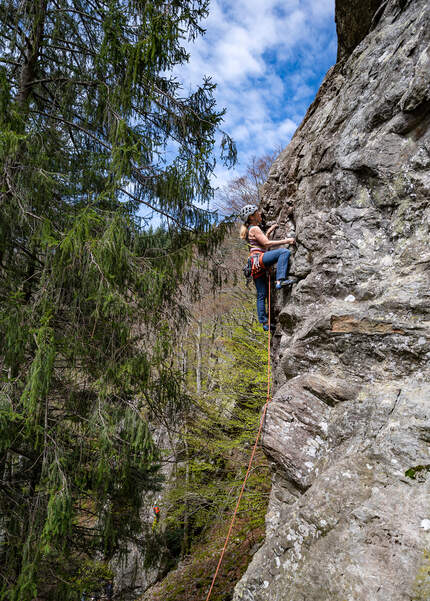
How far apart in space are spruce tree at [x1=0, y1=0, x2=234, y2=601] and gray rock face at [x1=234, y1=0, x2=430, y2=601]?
7.08 feet

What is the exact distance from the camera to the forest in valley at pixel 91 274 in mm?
4324

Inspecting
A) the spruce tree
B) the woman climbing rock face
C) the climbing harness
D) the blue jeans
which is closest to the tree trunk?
the spruce tree

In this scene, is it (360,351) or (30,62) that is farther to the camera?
(30,62)

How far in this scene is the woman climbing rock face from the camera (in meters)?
3.97

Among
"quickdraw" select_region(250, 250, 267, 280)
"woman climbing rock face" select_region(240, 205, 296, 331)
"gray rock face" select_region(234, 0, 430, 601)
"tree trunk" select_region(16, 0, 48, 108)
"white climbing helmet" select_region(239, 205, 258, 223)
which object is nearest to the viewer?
"gray rock face" select_region(234, 0, 430, 601)

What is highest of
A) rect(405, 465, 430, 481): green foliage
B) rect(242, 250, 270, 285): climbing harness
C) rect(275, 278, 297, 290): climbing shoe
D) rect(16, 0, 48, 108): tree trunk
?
rect(16, 0, 48, 108): tree trunk

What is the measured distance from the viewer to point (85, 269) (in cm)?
444

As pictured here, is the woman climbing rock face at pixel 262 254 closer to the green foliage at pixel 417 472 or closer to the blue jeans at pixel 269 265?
the blue jeans at pixel 269 265

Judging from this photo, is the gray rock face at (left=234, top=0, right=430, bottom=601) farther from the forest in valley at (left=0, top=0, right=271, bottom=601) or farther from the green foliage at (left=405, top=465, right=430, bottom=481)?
the forest in valley at (left=0, top=0, right=271, bottom=601)

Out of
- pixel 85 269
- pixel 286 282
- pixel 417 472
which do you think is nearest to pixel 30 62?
pixel 85 269

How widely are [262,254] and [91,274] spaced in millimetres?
2088

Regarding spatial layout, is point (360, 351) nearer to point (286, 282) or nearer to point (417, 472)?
point (417, 472)

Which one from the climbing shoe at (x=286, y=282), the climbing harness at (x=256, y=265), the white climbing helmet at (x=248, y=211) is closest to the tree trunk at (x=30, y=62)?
the white climbing helmet at (x=248, y=211)

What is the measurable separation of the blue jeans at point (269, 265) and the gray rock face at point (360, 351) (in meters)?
0.12
